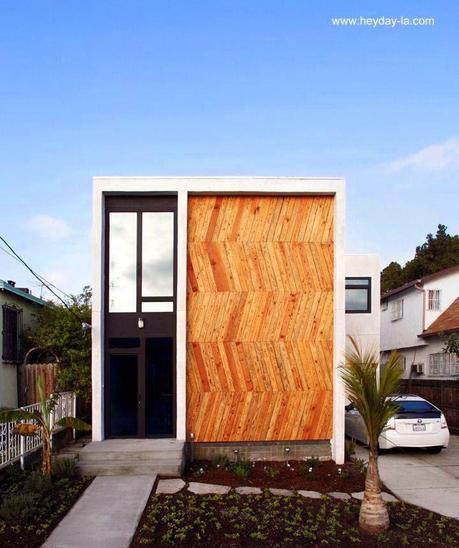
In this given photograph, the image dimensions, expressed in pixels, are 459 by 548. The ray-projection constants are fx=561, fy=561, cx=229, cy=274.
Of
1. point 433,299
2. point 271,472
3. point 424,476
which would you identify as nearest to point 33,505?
point 271,472

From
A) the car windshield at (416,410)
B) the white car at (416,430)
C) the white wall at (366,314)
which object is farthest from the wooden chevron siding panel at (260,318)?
the white wall at (366,314)

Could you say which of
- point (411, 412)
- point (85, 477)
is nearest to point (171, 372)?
point (85, 477)

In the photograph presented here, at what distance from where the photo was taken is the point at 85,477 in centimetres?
973

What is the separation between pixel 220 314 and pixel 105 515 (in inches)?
186

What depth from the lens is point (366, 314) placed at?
58.9 ft

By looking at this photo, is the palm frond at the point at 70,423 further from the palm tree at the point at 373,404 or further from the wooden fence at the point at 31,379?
the palm tree at the point at 373,404

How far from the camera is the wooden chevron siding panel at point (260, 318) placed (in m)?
11.3

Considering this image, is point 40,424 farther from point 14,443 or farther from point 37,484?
point 37,484

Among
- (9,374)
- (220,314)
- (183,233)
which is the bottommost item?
(9,374)

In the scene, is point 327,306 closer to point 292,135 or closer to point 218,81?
point 292,135

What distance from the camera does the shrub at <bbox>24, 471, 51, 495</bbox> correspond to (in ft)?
27.4

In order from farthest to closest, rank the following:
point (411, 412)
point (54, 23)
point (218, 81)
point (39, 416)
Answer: point (411, 412) < point (218, 81) < point (54, 23) < point (39, 416)

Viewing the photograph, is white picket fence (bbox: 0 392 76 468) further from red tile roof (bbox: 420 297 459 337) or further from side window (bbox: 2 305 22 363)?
red tile roof (bbox: 420 297 459 337)

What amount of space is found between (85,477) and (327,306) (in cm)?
564
